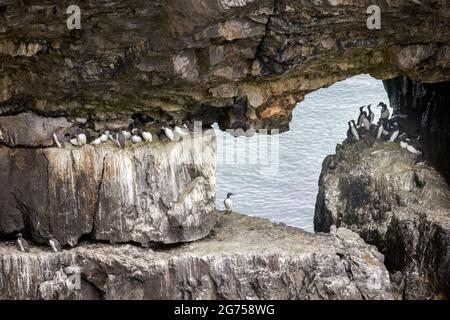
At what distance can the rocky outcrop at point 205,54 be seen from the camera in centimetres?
1686

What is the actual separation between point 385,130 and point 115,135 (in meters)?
7.53

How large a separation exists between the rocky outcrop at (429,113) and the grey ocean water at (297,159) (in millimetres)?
5876

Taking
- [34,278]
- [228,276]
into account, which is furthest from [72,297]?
[228,276]

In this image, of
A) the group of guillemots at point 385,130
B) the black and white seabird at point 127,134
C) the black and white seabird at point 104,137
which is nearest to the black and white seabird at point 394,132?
the group of guillemots at point 385,130

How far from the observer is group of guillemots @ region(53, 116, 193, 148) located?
19.5 meters

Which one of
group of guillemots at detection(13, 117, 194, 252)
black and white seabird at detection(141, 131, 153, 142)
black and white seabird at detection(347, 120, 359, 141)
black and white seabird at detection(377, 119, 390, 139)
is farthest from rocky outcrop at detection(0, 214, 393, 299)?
black and white seabird at detection(347, 120, 359, 141)

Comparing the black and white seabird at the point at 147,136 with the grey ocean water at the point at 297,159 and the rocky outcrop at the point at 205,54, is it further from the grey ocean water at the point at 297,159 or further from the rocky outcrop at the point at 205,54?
the grey ocean water at the point at 297,159

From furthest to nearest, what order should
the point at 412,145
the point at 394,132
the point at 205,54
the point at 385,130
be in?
1. the point at 385,130
2. the point at 394,132
3. the point at 412,145
4. the point at 205,54

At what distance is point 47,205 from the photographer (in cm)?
1941

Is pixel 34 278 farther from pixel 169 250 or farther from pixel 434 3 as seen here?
pixel 434 3

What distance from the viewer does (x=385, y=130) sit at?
22625 mm

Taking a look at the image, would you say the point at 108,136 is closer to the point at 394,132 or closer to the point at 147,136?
the point at 147,136

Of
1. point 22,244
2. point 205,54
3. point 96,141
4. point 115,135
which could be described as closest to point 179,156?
point 115,135

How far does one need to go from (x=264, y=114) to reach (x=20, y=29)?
6.44 m
